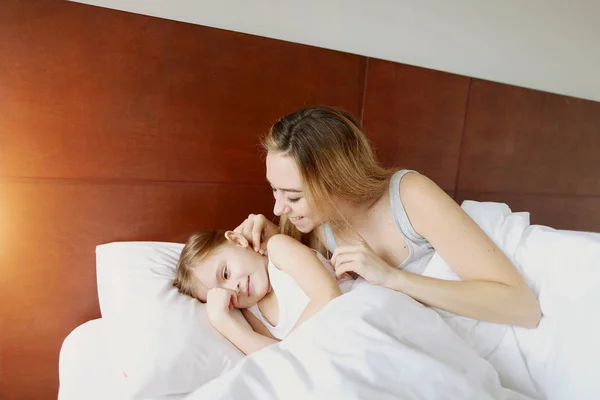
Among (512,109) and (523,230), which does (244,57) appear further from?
(512,109)

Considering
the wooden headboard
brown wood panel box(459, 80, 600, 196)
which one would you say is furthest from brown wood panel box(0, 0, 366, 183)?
brown wood panel box(459, 80, 600, 196)

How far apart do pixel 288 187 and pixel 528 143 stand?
135 centimetres

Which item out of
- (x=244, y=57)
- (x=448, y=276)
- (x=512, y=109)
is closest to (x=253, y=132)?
(x=244, y=57)

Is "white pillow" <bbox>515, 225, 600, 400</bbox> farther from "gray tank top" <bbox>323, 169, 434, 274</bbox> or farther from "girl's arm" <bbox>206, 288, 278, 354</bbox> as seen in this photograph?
"girl's arm" <bbox>206, 288, 278, 354</bbox>

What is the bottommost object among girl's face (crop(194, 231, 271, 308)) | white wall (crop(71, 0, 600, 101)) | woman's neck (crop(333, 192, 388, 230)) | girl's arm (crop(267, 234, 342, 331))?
Answer: girl's face (crop(194, 231, 271, 308))

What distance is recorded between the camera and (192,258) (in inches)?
44.5

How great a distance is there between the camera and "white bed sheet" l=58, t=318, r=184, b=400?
0.97 m

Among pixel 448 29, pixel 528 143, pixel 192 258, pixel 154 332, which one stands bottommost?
pixel 154 332

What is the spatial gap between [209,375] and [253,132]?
0.75m

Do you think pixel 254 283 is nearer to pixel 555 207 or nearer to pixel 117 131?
pixel 117 131

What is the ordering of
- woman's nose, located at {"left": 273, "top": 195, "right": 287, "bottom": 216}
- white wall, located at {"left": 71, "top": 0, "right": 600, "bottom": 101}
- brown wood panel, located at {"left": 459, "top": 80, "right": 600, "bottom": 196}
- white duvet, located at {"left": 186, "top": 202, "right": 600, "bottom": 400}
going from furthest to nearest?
1. brown wood panel, located at {"left": 459, "top": 80, "right": 600, "bottom": 196}
2. white wall, located at {"left": 71, "top": 0, "right": 600, "bottom": 101}
3. woman's nose, located at {"left": 273, "top": 195, "right": 287, "bottom": 216}
4. white duvet, located at {"left": 186, "top": 202, "right": 600, "bottom": 400}

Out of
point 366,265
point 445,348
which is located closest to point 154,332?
point 366,265

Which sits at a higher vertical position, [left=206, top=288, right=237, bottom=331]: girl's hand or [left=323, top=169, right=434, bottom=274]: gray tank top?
[left=323, top=169, right=434, bottom=274]: gray tank top

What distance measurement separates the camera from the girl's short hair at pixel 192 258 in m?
1.13
